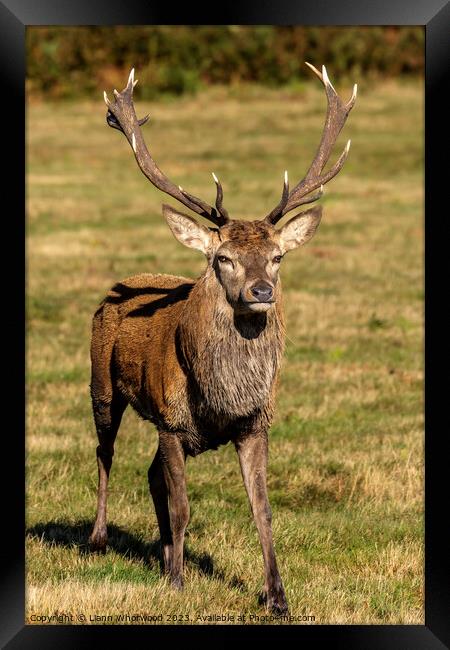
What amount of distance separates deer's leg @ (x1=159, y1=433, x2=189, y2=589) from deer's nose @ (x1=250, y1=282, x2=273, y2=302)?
111cm

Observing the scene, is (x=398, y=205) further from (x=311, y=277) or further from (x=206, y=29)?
(x=206, y=29)

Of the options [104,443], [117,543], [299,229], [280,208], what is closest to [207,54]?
[104,443]

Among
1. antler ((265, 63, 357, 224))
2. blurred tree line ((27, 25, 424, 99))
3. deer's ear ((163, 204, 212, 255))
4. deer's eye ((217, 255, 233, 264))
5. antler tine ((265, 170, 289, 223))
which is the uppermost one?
blurred tree line ((27, 25, 424, 99))

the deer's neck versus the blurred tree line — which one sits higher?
the blurred tree line

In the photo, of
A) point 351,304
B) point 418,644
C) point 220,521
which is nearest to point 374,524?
point 220,521

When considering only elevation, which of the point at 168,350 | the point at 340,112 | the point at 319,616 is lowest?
the point at 319,616

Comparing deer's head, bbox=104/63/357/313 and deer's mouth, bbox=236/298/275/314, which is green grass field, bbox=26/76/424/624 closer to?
deer's head, bbox=104/63/357/313

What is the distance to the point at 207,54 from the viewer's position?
47219 mm

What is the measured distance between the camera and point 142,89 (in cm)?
4441

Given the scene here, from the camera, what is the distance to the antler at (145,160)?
300 inches

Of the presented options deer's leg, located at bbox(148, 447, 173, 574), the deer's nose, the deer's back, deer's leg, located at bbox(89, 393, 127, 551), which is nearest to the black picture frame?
the deer's nose

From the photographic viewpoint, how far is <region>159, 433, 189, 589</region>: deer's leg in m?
7.70

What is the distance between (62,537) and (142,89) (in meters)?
36.7
